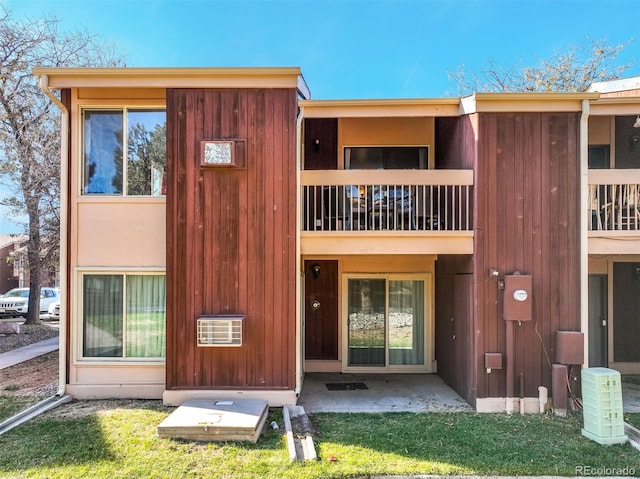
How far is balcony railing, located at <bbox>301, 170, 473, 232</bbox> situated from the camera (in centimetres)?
593

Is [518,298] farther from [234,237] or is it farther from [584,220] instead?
[234,237]

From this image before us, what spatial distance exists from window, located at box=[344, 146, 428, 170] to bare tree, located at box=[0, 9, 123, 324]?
937 centimetres

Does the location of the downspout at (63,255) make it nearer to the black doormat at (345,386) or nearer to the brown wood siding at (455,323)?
the black doormat at (345,386)

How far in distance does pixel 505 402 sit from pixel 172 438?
462cm

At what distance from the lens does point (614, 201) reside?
610 centimetres

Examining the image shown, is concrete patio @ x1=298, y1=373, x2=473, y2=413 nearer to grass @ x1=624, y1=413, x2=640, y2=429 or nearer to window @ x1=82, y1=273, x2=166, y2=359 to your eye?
grass @ x1=624, y1=413, x2=640, y2=429

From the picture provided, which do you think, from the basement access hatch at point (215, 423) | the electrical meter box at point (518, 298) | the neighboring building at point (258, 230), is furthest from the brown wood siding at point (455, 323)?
the basement access hatch at point (215, 423)

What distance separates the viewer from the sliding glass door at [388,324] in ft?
25.6

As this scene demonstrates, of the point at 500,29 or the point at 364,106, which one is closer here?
the point at 364,106

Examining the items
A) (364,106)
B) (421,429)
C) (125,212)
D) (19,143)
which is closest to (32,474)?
(125,212)

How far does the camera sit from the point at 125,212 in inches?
239

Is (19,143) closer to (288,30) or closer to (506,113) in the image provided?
(288,30)

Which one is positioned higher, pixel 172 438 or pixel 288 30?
pixel 288 30

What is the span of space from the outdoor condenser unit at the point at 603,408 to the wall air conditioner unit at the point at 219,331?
4706 mm
